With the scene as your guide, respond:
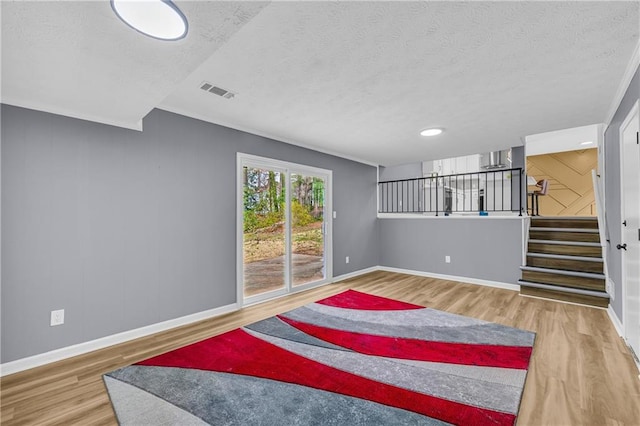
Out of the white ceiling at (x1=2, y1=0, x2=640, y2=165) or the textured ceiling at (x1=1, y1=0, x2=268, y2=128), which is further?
the white ceiling at (x1=2, y1=0, x2=640, y2=165)

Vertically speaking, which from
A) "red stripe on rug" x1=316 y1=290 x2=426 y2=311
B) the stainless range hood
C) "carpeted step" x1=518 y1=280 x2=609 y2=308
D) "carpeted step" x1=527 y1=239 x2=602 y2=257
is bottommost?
"red stripe on rug" x1=316 y1=290 x2=426 y2=311

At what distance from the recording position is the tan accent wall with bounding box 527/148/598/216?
6973 mm

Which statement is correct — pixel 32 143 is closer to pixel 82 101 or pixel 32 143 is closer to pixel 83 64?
pixel 82 101

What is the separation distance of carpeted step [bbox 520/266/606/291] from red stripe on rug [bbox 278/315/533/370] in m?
2.13

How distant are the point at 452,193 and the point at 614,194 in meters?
6.04

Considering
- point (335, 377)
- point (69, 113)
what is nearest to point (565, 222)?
point (335, 377)

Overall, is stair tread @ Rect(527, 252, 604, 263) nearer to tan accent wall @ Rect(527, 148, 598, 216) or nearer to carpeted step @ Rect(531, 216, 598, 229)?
carpeted step @ Rect(531, 216, 598, 229)

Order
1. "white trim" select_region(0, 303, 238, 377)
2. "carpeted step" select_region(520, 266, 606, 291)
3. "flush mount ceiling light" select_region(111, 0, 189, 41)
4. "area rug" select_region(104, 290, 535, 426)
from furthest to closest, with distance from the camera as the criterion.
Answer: "carpeted step" select_region(520, 266, 606, 291) < "white trim" select_region(0, 303, 238, 377) < "area rug" select_region(104, 290, 535, 426) < "flush mount ceiling light" select_region(111, 0, 189, 41)

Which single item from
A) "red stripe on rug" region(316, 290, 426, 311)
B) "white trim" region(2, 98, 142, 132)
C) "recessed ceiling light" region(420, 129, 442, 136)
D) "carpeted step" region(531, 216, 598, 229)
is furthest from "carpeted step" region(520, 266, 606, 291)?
"white trim" region(2, 98, 142, 132)

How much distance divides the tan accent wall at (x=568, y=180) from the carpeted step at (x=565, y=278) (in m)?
4.04

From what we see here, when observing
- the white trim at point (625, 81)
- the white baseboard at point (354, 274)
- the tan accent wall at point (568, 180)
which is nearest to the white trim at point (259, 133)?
the white baseboard at point (354, 274)

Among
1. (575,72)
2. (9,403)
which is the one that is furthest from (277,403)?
(575,72)

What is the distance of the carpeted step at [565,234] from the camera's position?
426 cm

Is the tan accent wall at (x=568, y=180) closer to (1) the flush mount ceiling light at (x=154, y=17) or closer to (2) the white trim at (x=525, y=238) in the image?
(2) the white trim at (x=525, y=238)
